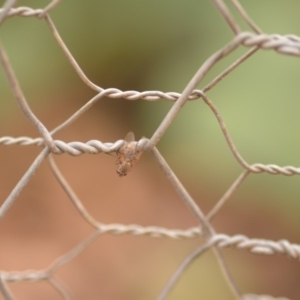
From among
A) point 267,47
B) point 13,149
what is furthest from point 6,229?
point 267,47

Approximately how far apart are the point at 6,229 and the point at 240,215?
1.24ft

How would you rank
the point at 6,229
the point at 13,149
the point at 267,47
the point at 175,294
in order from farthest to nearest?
the point at 13,149 < the point at 6,229 < the point at 175,294 < the point at 267,47

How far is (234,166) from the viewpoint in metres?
0.73

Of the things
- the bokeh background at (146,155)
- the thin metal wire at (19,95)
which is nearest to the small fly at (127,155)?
the thin metal wire at (19,95)

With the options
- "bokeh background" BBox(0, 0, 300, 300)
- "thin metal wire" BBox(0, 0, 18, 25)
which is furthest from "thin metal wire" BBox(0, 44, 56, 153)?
"bokeh background" BBox(0, 0, 300, 300)

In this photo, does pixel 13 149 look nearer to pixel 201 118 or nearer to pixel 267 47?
pixel 201 118

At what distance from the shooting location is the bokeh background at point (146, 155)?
64 cm

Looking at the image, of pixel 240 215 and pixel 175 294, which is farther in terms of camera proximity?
pixel 240 215

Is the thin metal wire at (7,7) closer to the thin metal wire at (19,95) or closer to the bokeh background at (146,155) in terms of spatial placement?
the thin metal wire at (19,95)

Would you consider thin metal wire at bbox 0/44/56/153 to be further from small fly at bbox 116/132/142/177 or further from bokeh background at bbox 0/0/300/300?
bokeh background at bbox 0/0/300/300

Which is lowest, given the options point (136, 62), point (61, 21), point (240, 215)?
point (240, 215)

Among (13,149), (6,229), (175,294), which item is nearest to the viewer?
(175,294)

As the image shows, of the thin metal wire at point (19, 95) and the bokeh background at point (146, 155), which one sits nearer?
the thin metal wire at point (19, 95)

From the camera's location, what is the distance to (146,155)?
82 centimetres
